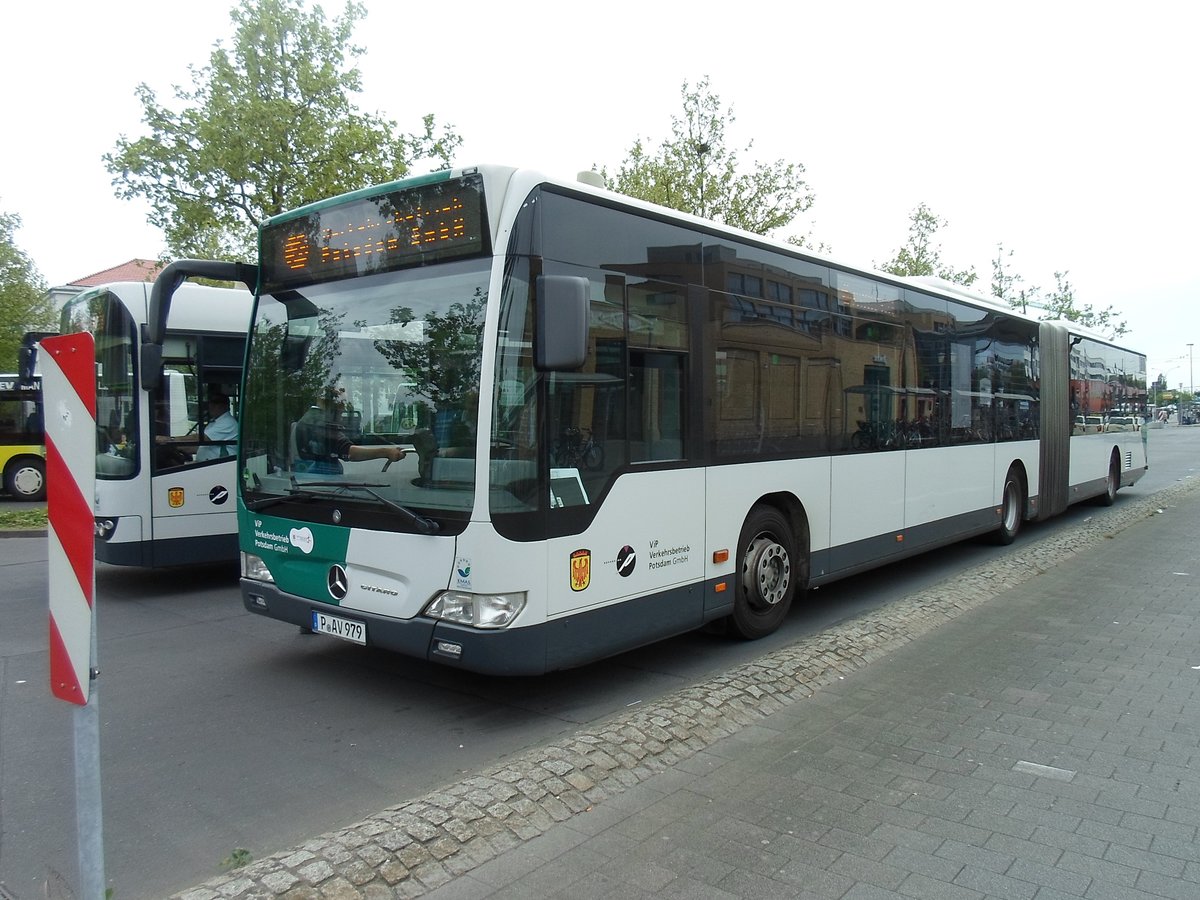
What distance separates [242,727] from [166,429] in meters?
4.86

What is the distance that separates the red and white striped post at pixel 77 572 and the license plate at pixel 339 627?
95.9 inches

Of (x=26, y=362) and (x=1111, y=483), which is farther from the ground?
(x=26, y=362)

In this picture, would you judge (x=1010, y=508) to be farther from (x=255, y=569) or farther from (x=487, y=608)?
(x=255, y=569)

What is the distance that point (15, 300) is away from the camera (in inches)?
1186

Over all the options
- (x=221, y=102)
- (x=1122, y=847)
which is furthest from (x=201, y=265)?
(x=221, y=102)

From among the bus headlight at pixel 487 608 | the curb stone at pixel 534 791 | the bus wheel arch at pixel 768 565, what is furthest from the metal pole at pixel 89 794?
the bus wheel arch at pixel 768 565

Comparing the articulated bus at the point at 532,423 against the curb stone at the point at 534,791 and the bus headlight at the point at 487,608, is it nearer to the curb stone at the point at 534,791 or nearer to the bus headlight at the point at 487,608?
the bus headlight at the point at 487,608

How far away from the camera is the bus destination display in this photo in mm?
4988

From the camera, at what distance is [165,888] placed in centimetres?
341

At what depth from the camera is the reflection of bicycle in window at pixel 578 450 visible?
4.98 metres

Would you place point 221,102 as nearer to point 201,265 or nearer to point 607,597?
point 201,265

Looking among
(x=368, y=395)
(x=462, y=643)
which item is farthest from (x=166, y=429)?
(x=462, y=643)

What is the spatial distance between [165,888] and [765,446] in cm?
490

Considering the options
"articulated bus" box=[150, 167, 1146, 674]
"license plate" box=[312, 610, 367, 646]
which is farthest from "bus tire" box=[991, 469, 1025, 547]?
"license plate" box=[312, 610, 367, 646]
